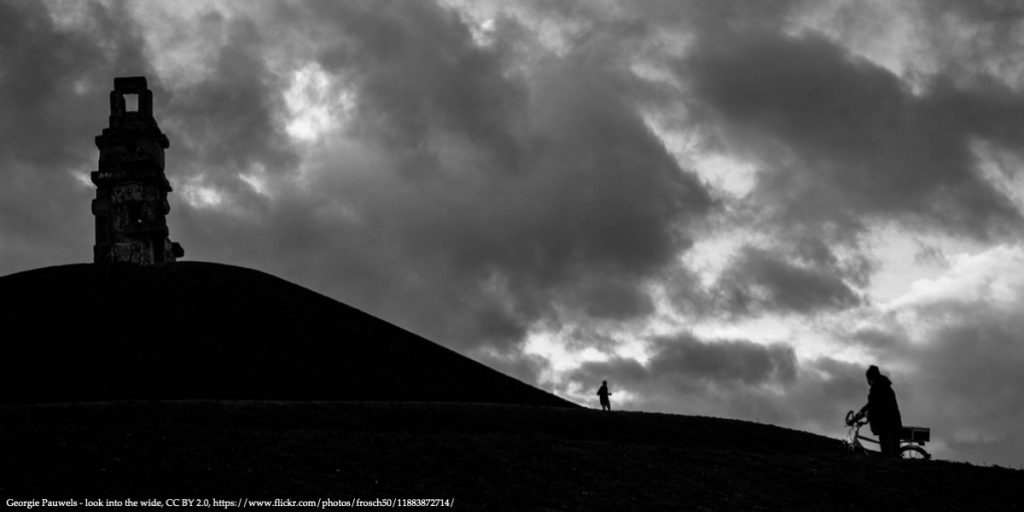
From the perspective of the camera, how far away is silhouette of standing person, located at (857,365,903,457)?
27.6 m

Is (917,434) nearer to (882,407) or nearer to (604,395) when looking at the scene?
(882,407)

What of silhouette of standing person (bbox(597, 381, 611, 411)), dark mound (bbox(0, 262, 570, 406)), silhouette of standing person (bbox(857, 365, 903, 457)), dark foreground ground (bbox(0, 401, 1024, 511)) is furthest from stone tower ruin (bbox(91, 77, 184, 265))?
silhouette of standing person (bbox(857, 365, 903, 457))

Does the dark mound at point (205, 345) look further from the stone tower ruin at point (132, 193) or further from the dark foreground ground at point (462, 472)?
the dark foreground ground at point (462, 472)

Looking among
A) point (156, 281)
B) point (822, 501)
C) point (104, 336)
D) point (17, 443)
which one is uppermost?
point (156, 281)

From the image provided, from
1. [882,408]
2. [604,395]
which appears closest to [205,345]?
[604,395]

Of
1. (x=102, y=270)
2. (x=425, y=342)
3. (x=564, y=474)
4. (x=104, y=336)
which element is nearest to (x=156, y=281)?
(x=102, y=270)

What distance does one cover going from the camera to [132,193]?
73.6m

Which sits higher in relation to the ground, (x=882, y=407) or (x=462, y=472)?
(x=882, y=407)

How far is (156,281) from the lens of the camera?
59406 mm

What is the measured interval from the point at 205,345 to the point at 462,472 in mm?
30371

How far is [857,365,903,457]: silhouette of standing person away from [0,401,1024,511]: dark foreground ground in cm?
79

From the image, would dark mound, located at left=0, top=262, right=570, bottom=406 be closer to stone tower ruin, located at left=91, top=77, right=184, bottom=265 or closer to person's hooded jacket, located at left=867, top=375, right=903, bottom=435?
stone tower ruin, located at left=91, top=77, right=184, bottom=265

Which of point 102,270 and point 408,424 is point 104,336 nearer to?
point 102,270

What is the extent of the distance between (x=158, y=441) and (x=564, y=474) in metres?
8.85
